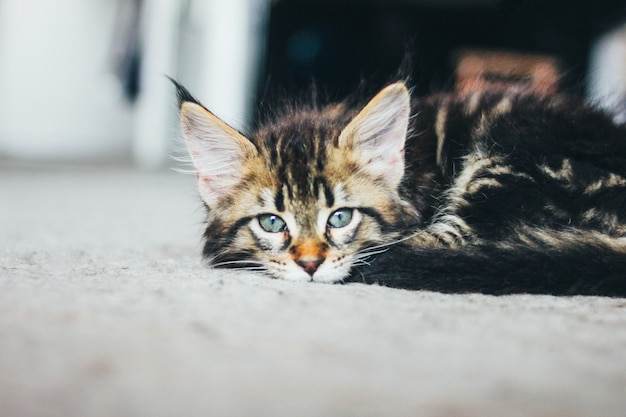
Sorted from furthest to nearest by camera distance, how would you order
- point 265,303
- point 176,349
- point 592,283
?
point 592,283, point 265,303, point 176,349

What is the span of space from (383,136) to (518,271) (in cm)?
50

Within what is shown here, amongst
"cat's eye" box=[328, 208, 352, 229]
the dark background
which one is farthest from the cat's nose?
the dark background

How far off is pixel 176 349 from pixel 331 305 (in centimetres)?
31

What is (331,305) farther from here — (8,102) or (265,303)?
(8,102)

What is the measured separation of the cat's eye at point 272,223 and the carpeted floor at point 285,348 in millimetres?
191

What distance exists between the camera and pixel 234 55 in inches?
205

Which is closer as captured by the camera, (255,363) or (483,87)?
(255,363)

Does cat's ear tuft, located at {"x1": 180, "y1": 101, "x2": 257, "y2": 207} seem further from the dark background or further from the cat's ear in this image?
the dark background

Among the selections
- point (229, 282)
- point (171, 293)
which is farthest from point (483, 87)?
point (171, 293)

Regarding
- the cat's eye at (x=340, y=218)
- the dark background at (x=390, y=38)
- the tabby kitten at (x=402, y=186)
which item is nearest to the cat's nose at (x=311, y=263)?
the tabby kitten at (x=402, y=186)

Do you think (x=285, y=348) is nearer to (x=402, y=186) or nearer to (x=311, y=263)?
(x=311, y=263)

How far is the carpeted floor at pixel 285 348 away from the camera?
1.99 ft

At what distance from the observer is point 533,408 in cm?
61

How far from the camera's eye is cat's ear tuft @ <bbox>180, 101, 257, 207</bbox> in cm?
146
